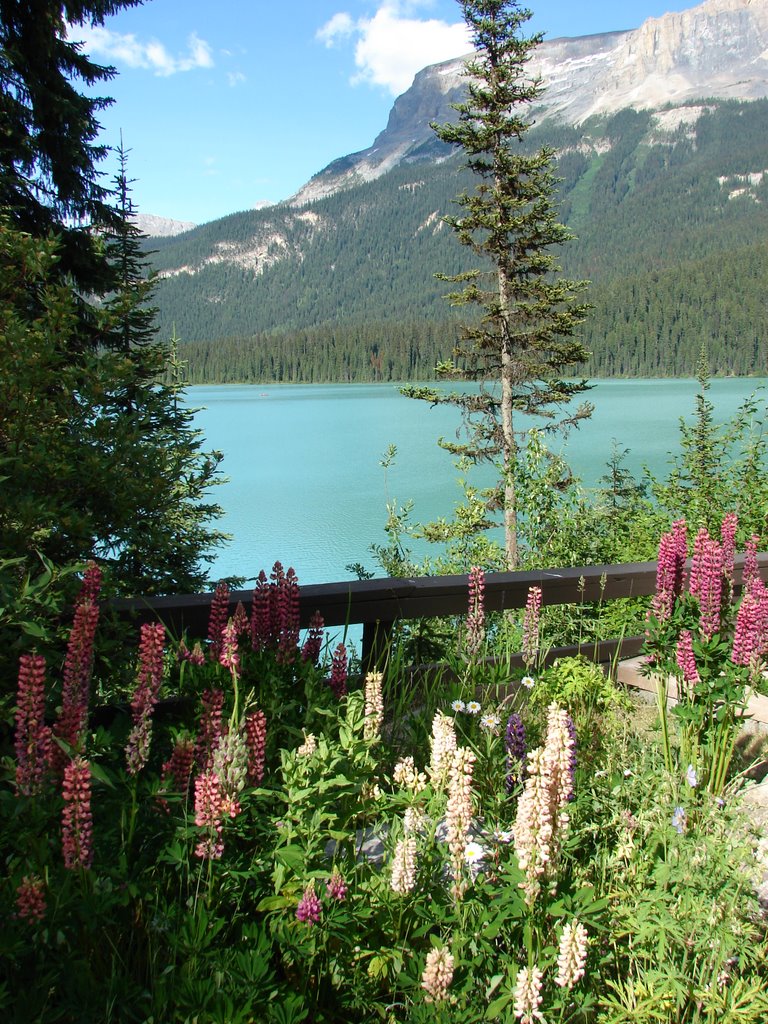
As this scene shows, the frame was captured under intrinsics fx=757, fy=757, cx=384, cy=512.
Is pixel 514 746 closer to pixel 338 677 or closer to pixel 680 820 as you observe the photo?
pixel 680 820

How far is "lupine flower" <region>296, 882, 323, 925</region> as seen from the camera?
1604mm

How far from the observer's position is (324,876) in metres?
1.68

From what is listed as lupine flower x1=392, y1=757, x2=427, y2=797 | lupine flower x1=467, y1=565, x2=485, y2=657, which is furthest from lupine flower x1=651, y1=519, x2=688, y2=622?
lupine flower x1=392, y1=757, x2=427, y2=797

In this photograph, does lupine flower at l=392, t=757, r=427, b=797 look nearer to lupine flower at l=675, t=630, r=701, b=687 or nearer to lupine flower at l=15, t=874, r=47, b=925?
lupine flower at l=15, t=874, r=47, b=925

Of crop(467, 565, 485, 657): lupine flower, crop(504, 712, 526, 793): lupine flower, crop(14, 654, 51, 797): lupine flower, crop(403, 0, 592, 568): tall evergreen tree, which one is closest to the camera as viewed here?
crop(14, 654, 51, 797): lupine flower

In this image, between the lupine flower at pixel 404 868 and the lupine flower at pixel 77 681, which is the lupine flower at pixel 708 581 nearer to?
the lupine flower at pixel 404 868

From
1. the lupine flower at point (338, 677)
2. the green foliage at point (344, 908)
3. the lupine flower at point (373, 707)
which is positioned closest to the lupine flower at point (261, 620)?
the lupine flower at point (338, 677)

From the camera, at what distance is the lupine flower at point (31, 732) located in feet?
5.44

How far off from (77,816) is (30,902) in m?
0.17

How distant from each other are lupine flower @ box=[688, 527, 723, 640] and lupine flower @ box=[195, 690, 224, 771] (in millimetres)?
1845

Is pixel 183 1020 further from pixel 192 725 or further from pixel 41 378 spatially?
pixel 41 378

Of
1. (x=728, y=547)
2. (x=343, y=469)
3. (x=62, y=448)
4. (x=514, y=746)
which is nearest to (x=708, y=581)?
(x=728, y=547)

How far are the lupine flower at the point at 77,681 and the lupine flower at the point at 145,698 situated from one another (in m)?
0.12

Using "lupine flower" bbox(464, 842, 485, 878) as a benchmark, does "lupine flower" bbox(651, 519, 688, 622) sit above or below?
above
